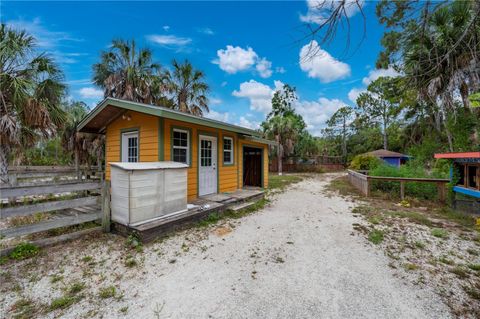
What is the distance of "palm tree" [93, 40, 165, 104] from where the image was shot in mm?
10695

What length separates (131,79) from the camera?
35.1 ft

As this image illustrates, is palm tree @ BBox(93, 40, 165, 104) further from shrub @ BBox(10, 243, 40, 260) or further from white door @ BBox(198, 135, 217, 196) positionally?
shrub @ BBox(10, 243, 40, 260)

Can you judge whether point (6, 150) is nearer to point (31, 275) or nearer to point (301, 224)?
point (31, 275)

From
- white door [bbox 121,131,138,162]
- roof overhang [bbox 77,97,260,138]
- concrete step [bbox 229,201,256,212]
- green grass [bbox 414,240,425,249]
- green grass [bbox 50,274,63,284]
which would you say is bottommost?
green grass [bbox 50,274,63,284]

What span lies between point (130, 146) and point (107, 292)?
4.63m

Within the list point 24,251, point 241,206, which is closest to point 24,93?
point 24,251

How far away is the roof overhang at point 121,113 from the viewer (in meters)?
4.69

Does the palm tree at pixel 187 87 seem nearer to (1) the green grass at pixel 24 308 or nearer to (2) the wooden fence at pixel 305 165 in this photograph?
(2) the wooden fence at pixel 305 165

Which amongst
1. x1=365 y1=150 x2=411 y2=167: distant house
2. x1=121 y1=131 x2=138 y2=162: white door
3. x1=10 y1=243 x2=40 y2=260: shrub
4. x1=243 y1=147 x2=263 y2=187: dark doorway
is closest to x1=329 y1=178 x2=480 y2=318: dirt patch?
x1=243 y1=147 x2=263 y2=187: dark doorway

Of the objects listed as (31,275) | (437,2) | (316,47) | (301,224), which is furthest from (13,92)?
(437,2)

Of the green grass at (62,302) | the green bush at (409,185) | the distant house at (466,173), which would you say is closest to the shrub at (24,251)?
the green grass at (62,302)

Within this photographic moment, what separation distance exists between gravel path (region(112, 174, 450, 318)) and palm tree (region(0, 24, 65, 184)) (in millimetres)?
5836

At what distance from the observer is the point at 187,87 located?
13.8 meters

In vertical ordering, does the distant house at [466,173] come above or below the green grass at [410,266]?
above
